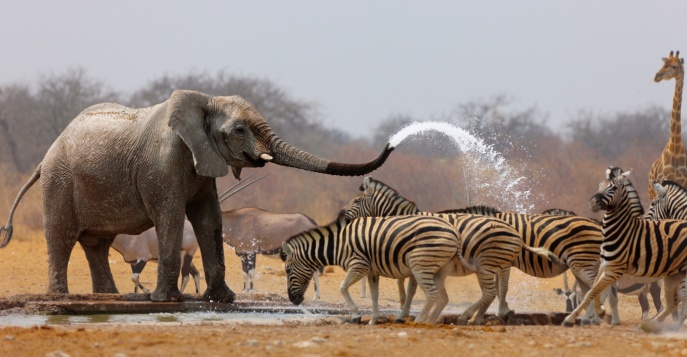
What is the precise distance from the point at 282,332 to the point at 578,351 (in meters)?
2.33

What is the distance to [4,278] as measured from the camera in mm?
21547

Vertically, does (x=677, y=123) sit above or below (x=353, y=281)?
above

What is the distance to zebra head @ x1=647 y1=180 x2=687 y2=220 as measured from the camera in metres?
14.0

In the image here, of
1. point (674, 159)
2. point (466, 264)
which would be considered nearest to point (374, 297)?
point (466, 264)

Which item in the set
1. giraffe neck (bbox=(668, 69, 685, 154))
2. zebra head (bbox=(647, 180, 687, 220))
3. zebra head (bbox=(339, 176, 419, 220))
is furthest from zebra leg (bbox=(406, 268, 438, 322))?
giraffe neck (bbox=(668, 69, 685, 154))

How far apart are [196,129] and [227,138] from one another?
331mm

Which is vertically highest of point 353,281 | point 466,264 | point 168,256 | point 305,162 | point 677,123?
point 677,123

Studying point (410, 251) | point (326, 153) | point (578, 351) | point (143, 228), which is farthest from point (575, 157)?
point (578, 351)

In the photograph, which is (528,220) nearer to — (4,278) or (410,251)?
(410,251)

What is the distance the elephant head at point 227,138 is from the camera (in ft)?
42.1

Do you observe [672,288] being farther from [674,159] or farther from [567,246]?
[674,159]

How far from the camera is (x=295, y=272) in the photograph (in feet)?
39.2

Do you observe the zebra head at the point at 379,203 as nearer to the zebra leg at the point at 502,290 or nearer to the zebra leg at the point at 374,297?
the zebra leg at the point at 502,290

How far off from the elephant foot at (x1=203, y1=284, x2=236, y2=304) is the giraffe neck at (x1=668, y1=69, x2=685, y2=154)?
7327 mm
